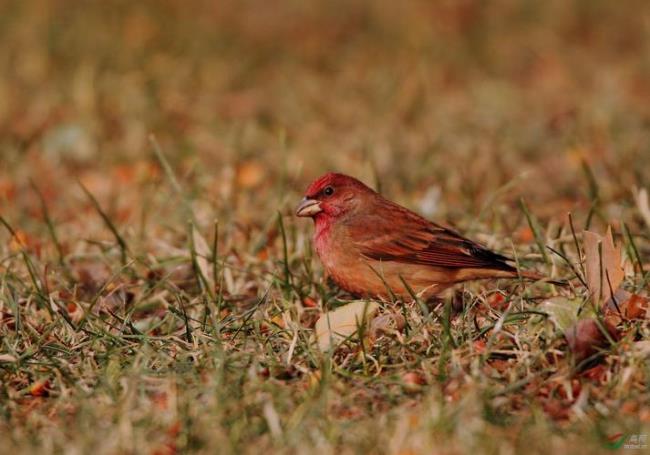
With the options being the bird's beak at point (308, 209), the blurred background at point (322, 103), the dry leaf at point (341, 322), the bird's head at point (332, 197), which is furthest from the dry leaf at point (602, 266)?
the bird's beak at point (308, 209)

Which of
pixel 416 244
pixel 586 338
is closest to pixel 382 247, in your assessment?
pixel 416 244

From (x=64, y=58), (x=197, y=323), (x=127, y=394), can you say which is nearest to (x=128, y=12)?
(x=64, y=58)


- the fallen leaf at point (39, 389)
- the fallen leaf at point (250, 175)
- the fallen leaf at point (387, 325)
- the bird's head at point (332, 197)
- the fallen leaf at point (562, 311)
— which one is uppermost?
the bird's head at point (332, 197)

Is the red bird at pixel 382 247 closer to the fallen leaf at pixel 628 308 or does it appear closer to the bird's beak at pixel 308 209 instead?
the bird's beak at pixel 308 209

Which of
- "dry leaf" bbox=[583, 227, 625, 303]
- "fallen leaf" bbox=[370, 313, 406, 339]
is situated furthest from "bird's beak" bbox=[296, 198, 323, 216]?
"dry leaf" bbox=[583, 227, 625, 303]

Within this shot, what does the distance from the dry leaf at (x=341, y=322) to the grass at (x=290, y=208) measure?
0.06 meters

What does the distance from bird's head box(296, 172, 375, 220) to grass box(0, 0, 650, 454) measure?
0.15 meters

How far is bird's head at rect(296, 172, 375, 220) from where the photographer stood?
580cm

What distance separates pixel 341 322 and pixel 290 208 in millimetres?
2314

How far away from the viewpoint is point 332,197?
584cm

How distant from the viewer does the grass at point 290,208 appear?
12.5 feet

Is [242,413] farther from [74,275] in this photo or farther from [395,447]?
[74,275]

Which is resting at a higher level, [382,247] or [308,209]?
[308,209]

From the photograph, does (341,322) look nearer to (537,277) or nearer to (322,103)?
(537,277)
